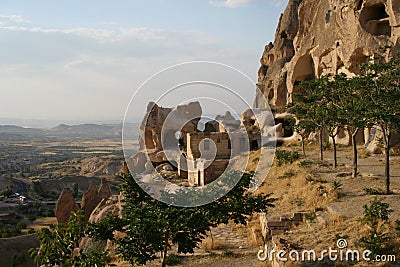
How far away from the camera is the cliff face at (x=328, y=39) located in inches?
931

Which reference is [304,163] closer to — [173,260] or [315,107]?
[315,107]

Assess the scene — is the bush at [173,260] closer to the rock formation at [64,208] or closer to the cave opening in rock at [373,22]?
the rock formation at [64,208]

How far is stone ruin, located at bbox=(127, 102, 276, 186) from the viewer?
883 inches

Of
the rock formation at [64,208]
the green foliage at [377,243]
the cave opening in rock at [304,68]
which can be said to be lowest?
the rock formation at [64,208]

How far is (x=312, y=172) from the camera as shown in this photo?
17094mm

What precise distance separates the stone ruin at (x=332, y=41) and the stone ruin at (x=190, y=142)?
473 cm

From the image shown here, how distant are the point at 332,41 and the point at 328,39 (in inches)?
26.7

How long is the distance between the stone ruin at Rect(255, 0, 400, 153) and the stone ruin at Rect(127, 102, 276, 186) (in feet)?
15.5

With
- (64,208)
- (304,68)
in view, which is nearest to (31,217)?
(64,208)

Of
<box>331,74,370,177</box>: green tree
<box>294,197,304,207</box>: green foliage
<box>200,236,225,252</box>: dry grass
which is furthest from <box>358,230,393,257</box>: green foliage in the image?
<box>331,74,370,177</box>: green tree

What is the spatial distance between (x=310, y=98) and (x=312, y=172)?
5081mm

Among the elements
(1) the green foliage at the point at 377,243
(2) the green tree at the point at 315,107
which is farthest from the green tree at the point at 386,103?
(1) the green foliage at the point at 377,243

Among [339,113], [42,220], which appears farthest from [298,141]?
[42,220]

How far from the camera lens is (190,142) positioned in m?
24.2
